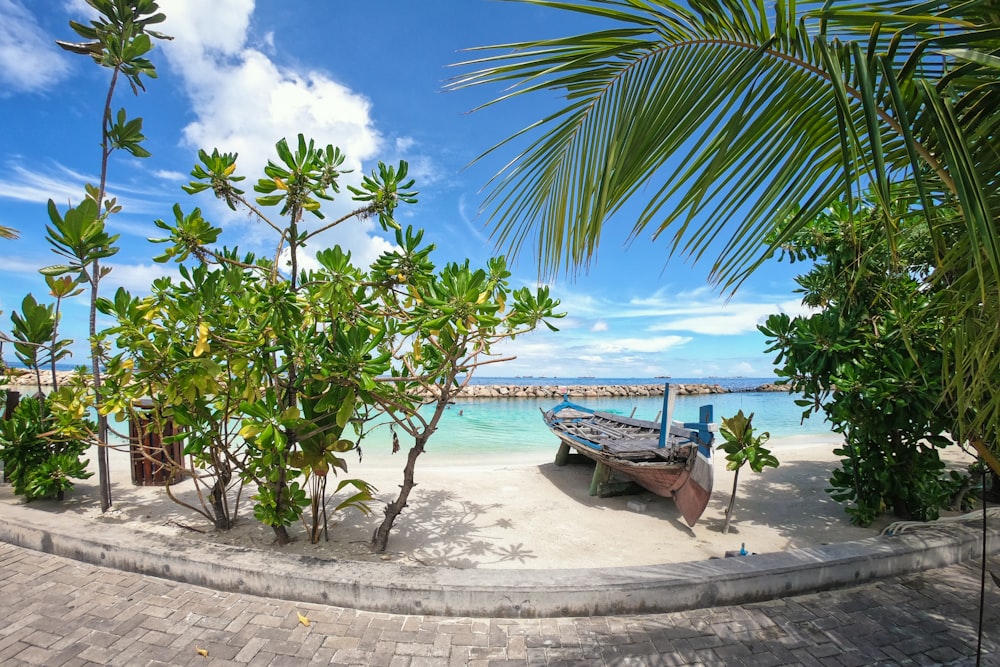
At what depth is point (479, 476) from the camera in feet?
23.7

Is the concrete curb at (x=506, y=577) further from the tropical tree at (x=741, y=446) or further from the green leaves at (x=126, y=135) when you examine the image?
the green leaves at (x=126, y=135)

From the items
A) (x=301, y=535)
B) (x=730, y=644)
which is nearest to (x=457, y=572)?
(x=730, y=644)

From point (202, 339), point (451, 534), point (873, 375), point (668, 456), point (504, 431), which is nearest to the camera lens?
point (202, 339)

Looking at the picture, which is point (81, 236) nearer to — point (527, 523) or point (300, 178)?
point (300, 178)

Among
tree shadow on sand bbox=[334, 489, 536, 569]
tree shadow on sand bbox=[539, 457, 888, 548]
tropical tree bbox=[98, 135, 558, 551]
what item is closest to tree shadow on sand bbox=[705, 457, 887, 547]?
tree shadow on sand bbox=[539, 457, 888, 548]

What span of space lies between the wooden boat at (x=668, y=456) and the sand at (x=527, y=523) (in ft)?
1.06

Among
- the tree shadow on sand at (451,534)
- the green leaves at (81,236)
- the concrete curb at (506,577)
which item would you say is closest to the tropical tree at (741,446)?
the concrete curb at (506,577)

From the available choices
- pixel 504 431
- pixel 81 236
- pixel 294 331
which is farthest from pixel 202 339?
pixel 504 431

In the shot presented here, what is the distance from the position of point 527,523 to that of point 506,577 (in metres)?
2.59

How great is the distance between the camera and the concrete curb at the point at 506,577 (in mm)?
2365

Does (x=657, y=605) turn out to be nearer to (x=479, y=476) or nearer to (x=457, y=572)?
(x=457, y=572)

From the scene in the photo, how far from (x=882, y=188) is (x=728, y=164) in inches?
23.4

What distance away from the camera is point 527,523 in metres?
4.96

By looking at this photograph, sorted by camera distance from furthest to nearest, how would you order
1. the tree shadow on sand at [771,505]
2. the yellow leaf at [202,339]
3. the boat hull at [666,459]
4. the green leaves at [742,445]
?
the boat hull at [666,459] < the tree shadow on sand at [771,505] < the green leaves at [742,445] < the yellow leaf at [202,339]
